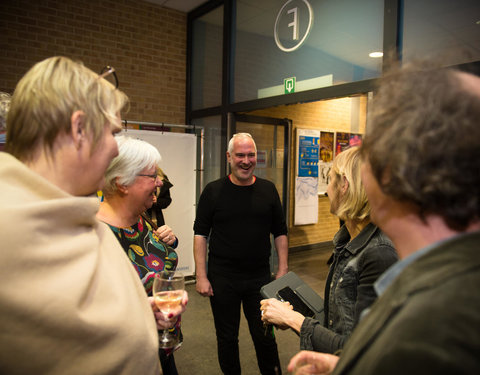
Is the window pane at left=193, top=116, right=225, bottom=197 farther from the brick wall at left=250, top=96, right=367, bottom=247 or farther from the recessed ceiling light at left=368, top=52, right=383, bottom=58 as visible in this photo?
the recessed ceiling light at left=368, top=52, right=383, bottom=58

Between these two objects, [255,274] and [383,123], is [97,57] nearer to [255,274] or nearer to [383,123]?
[255,274]

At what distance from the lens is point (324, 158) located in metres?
6.34

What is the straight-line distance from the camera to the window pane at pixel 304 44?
2838mm

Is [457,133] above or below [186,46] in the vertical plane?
below

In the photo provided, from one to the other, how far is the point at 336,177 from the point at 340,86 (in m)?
1.79

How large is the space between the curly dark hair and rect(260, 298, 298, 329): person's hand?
0.99m

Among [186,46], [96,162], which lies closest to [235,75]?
[186,46]

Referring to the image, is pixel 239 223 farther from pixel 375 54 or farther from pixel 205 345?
pixel 375 54

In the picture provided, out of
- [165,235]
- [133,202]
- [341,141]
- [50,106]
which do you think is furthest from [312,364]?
[341,141]

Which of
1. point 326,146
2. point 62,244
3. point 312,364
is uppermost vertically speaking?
point 326,146

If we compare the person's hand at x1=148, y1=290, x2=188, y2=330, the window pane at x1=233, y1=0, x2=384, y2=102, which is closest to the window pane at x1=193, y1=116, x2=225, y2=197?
the window pane at x1=233, y1=0, x2=384, y2=102

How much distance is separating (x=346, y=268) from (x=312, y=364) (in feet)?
1.55

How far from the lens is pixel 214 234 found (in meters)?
2.54

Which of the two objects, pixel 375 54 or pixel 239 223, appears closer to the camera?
pixel 239 223
